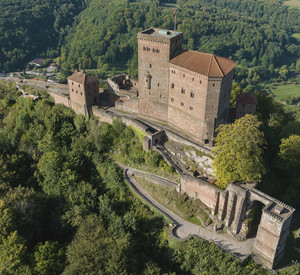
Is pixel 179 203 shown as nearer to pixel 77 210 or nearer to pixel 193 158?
pixel 193 158

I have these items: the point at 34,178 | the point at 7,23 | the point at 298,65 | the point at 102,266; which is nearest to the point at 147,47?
the point at 34,178

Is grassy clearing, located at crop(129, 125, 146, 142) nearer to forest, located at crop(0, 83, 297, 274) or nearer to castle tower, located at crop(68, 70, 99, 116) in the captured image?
forest, located at crop(0, 83, 297, 274)

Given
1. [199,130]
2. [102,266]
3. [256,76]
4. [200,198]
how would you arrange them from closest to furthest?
[102,266]
[200,198]
[199,130]
[256,76]

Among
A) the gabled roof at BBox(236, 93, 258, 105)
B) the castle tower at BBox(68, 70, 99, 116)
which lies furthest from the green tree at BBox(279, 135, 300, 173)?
the castle tower at BBox(68, 70, 99, 116)

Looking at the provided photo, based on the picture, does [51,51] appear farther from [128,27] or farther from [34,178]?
[34,178]

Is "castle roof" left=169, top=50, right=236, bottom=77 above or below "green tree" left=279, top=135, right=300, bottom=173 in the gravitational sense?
above

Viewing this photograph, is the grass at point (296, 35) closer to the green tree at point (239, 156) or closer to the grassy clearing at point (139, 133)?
the grassy clearing at point (139, 133)
